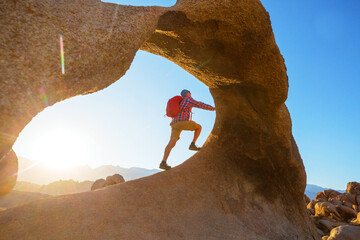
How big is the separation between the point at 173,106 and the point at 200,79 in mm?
941

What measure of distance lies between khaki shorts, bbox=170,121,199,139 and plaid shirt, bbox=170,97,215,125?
0.08 meters

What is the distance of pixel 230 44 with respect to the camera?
165 inches

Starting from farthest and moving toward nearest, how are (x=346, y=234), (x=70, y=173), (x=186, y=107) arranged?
(x=70, y=173)
(x=186, y=107)
(x=346, y=234)

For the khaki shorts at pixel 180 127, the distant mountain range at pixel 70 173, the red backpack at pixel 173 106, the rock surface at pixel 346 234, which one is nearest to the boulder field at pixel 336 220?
the rock surface at pixel 346 234

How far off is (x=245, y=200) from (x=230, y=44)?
3.12 m

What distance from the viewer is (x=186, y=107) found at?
4875 mm

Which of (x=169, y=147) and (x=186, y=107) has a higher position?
(x=186, y=107)

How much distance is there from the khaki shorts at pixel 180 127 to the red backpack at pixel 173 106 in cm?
21

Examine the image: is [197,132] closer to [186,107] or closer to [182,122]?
[182,122]

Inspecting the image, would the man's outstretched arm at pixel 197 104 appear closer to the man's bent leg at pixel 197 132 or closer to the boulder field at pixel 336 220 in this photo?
the man's bent leg at pixel 197 132

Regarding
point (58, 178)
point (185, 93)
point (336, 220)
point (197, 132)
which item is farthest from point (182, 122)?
point (58, 178)

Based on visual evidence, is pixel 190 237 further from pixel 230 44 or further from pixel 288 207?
pixel 230 44

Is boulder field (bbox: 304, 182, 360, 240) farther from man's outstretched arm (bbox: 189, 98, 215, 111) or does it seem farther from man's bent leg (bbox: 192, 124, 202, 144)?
man's outstretched arm (bbox: 189, 98, 215, 111)

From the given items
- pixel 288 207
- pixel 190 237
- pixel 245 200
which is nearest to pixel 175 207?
pixel 190 237
